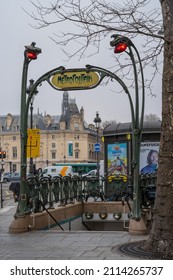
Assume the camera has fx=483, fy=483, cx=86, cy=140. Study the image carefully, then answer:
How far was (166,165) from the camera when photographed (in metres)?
8.68

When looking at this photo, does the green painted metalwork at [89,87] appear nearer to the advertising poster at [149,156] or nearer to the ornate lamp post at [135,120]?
the ornate lamp post at [135,120]

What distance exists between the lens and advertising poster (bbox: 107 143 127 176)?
20.6m

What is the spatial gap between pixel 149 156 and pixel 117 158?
4.52 feet

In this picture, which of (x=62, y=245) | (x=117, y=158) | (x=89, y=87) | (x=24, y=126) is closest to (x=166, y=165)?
(x=62, y=245)

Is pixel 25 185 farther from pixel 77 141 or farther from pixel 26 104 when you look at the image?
pixel 77 141

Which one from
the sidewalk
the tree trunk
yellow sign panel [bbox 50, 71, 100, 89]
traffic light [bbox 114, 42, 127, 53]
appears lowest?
the sidewalk

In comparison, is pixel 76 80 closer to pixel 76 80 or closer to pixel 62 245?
pixel 76 80

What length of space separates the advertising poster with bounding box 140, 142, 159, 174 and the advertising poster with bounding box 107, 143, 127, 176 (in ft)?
2.62

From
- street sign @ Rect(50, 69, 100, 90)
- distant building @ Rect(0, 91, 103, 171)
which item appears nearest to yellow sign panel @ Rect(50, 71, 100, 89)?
street sign @ Rect(50, 69, 100, 90)

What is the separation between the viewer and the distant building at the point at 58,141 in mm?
135500

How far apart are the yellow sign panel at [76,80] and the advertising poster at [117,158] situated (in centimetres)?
838

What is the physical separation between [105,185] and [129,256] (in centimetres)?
1022

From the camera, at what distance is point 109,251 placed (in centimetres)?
905

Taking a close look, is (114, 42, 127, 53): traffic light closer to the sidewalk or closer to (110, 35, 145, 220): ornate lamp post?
(110, 35, 145, 220): ornate lamp post
